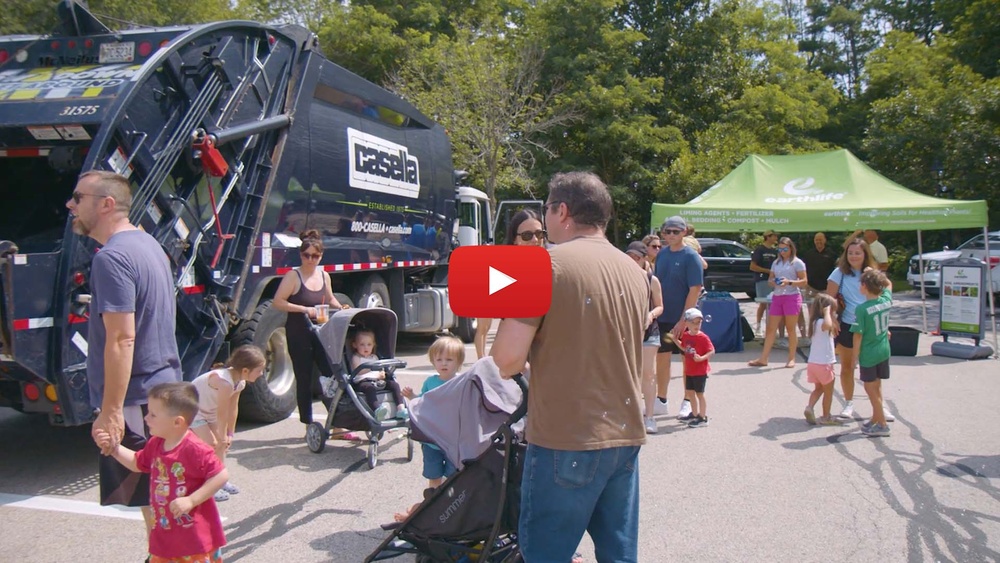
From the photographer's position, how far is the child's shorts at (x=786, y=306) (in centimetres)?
1086

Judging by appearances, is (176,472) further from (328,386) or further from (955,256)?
(955,256)

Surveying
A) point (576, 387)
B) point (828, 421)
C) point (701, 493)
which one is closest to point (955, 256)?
point (828, 421)

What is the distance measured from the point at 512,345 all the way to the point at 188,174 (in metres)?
4.49

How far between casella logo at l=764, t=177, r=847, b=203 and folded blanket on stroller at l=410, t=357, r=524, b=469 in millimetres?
10191

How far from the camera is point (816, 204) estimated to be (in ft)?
41.5

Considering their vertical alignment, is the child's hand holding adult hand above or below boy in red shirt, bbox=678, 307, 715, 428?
above

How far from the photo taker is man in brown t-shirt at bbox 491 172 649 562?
8.91 ft

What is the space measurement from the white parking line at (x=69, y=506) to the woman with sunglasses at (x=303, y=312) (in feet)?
5.55

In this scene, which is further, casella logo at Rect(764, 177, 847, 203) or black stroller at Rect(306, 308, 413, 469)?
casella logo at Rect(764, 177, 847, 203)

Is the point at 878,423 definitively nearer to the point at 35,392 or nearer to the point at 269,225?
the point at 269,225

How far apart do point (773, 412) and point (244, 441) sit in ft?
16.9

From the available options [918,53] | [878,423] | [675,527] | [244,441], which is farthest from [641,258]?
[918,53]

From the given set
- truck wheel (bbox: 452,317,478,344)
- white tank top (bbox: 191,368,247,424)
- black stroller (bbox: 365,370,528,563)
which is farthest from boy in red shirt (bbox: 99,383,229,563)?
truck wheel (bbox: 452,317,478,344)

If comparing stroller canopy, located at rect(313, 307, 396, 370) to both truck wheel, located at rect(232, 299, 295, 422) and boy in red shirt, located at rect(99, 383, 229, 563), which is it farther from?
boy in red shirt, located at rect(99, 383, 229, 563)
